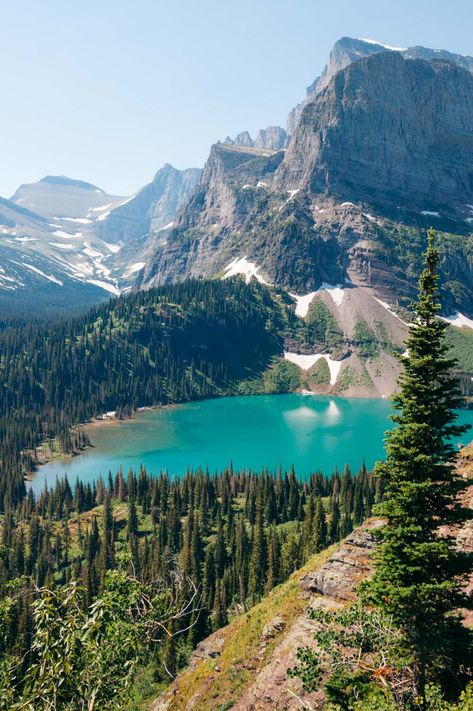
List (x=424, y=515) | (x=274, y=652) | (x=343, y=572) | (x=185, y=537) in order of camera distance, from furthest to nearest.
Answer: (x=185, y=537) → (x=343, y=572) → (x=274, y=652) → (x=424, y=515)

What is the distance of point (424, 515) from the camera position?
80.6ft

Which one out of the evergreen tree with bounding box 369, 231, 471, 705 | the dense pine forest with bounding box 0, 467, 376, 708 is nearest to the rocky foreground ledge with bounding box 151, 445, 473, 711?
the evergreen tree with bounding box 369, 231, 471, 705

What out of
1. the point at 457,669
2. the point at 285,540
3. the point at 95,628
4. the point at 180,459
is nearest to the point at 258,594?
the point at 285,540

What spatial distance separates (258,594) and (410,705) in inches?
2698

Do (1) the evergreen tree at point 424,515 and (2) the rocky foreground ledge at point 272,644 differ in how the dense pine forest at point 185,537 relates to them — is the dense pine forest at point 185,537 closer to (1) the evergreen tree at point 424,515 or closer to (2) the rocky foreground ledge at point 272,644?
(2) the rocky foreground ledge at point 272,644

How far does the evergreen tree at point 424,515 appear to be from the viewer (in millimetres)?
23344

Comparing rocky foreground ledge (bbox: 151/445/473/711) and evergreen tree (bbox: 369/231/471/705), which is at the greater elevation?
evergreen tree (bbox: 369/231/471/705)

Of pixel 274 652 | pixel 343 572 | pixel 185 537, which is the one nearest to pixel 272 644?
pixel 274 652

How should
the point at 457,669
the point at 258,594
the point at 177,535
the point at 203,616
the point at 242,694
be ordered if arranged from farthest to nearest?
1. the point at 177,535
2. the point at 258,594
3. the point at 203,616
4. the point at 242,694
5. the point at 457,669

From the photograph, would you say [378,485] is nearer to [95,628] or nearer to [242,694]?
[242,694]

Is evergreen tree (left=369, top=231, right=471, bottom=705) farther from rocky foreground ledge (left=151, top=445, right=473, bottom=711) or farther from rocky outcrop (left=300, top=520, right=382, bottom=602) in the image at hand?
rocky outcrop (left=300, top=520, right=382, bottom=602)

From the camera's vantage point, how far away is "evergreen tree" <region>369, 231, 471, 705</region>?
76.6ft

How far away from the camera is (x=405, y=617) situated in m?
23.6

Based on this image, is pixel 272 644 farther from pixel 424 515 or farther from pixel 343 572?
pixel 424 515
